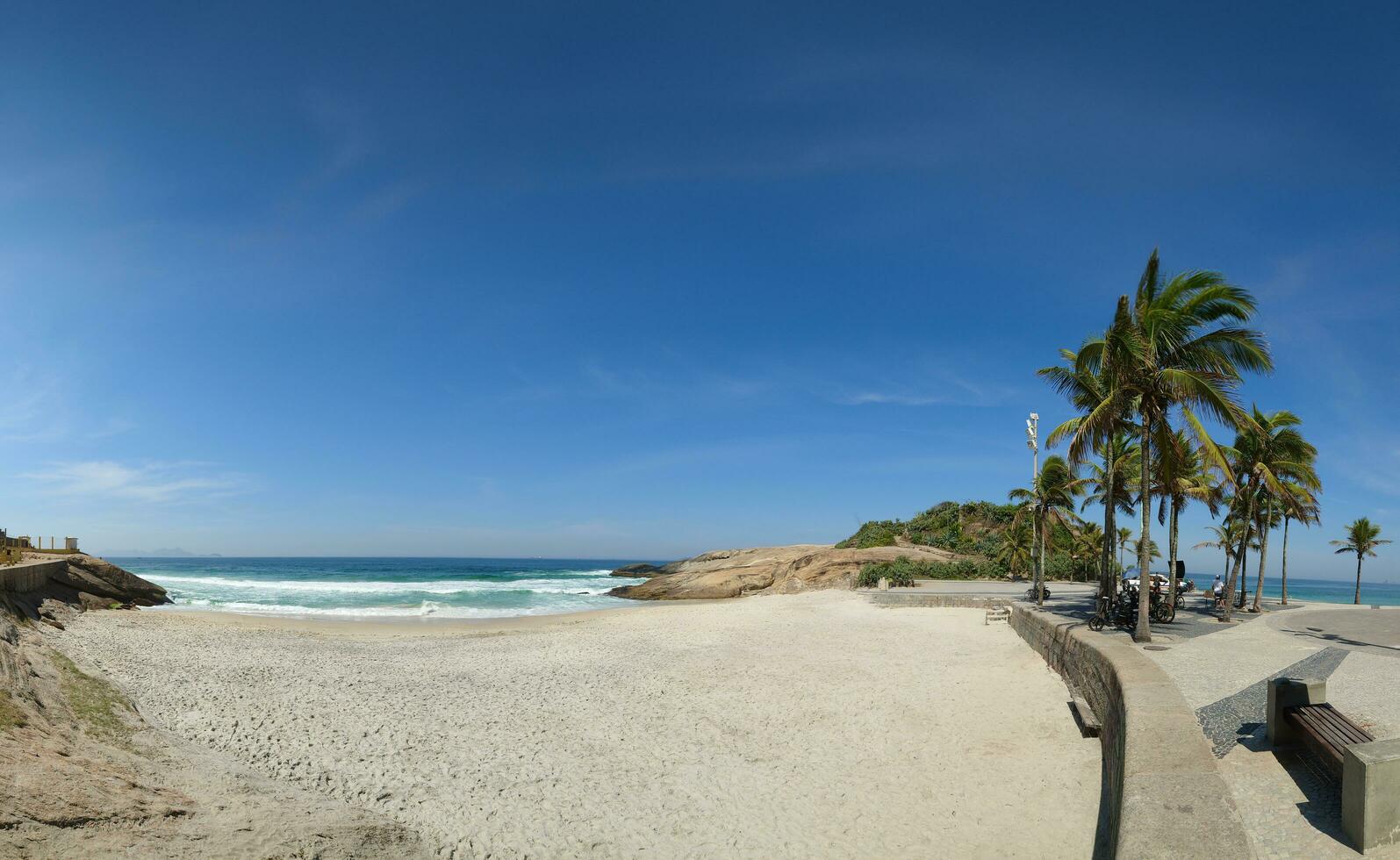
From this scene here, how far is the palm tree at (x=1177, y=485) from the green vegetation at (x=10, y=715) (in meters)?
17.0

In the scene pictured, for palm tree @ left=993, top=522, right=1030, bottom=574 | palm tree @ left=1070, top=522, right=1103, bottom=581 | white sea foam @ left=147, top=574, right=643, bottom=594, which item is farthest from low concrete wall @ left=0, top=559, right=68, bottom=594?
palm tree @ left=1070, top=522, right=1103, bottom=581

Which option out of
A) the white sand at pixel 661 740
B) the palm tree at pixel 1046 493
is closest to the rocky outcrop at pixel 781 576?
the palm tree at pixel 1046 493

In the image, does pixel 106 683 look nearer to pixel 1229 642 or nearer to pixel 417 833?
pixel 417 833

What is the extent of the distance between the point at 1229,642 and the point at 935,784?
857cm

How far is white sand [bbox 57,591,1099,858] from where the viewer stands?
696 centimetres

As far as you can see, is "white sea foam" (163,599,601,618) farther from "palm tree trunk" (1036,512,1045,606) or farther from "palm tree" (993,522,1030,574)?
"palm tree" (993,522,1030,574)

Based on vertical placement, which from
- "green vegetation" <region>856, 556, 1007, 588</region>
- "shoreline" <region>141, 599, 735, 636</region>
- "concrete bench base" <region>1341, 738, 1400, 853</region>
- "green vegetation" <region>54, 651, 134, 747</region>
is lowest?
"shoreline" <region>141, 599, 735, 636</region>

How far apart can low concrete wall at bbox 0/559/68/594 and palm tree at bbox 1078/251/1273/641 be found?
2427 cm

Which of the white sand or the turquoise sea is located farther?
the turquoise sea

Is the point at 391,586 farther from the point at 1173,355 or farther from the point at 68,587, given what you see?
the point at 1173,355

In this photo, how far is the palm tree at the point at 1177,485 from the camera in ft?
47.4

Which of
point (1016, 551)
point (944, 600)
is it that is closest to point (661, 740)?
point (944, 600)

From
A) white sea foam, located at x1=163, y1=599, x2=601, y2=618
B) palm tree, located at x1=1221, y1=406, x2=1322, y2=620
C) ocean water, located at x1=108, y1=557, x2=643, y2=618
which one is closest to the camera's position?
palm tree, located at x1=1221, y1=406, x2=1322, y2=620

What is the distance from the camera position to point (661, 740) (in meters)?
9.62
